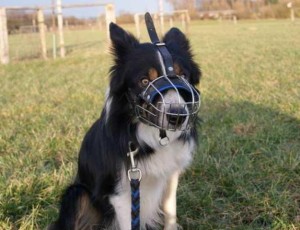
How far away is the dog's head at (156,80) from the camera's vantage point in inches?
75.0

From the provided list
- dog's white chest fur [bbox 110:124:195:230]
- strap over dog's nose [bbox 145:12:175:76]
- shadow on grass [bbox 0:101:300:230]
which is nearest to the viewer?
strap over dog's nose [bbox 145:12:175:76]

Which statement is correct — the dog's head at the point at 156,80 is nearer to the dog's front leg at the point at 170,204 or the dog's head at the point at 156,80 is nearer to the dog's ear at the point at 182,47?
the dog's ear at the point at 182,47

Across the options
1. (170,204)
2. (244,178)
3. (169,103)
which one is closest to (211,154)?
(244,178)

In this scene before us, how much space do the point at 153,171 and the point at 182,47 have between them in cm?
79

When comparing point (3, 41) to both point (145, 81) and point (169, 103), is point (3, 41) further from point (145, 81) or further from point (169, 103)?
point (169, 103)

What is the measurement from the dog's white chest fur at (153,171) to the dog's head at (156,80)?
26cm

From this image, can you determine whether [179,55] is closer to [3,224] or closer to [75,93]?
[3,224]

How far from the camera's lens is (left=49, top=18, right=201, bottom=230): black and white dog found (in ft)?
6.48

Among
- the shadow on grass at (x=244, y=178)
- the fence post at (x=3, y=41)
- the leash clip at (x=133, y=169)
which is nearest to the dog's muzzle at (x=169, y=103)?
the leash clip at (x=133, y=169)

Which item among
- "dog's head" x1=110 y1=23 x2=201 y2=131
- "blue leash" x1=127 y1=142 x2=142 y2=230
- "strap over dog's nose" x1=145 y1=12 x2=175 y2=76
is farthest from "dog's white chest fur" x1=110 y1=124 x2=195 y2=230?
"strap over dog's nose" x1=145 y1=12 x2=175 y2=76

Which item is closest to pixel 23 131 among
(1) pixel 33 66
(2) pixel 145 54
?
(2) pixel 145 54

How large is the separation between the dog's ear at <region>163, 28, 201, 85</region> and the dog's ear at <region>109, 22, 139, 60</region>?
23 cm

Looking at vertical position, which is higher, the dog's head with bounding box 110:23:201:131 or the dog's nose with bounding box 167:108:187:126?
the dog's head with bounding box 110:23:201:131

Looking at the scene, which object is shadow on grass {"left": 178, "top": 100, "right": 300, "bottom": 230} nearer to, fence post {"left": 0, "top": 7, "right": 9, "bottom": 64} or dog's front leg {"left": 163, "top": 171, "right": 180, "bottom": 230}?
dog's front leg {"left": 163, "top": 171, "right": 180, "bottom": 230}
